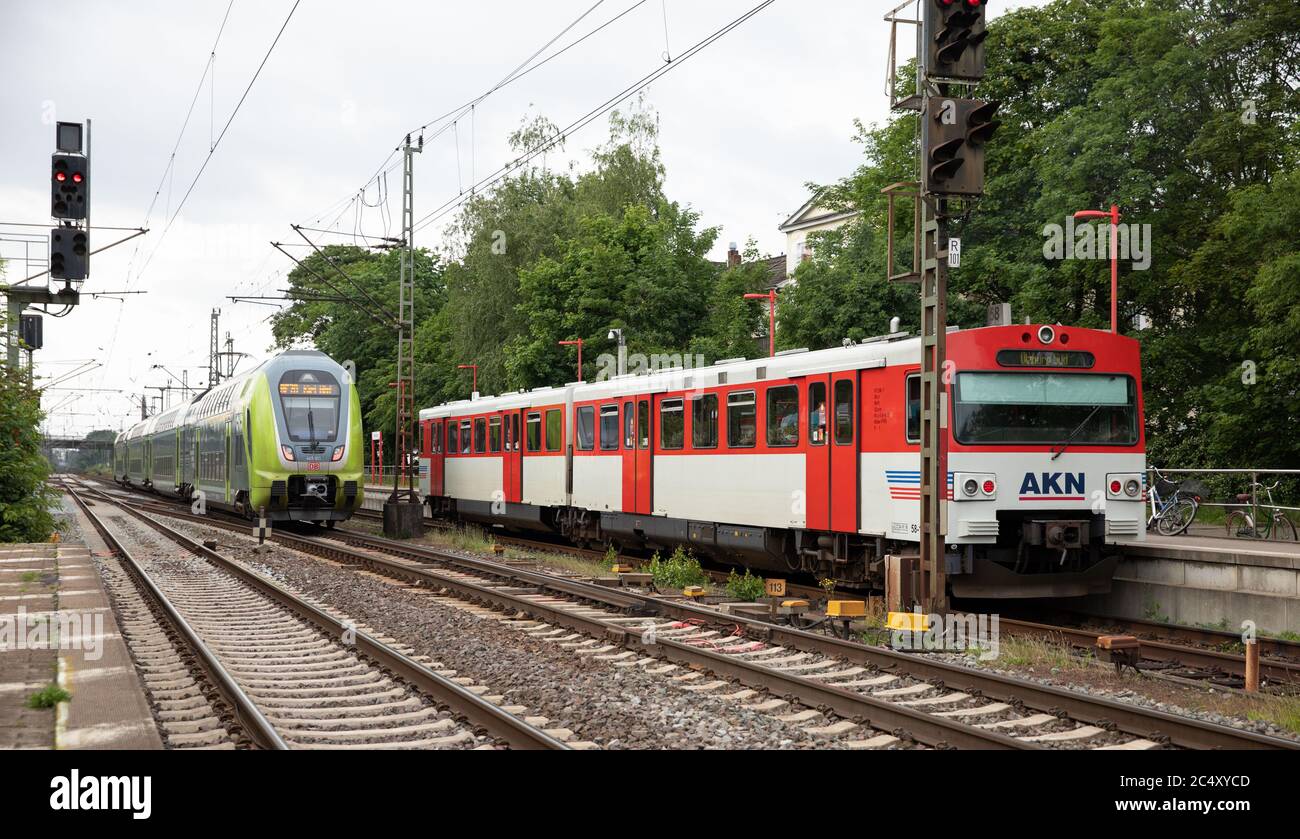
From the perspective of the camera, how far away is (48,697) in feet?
23.4

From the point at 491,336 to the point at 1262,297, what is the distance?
30.8 meters

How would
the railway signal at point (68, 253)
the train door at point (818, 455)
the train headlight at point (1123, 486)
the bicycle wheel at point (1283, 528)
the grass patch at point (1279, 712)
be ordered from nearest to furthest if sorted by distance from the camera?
the grass patch at point (1279, 712), the train headlight at point (1123, 486), the train door at point (818, 455), the railway signal at point (68, 253), the bicycle wheel at point (1283, 528)

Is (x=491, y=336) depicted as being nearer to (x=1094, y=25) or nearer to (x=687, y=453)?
(x=1094, y=25)

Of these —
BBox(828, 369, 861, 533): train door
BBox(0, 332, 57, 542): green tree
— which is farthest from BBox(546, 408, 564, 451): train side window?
BBox(828, 369, 861, 533): train door

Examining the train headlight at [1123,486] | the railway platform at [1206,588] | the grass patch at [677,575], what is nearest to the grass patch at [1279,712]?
the railway platform at [1206,588]

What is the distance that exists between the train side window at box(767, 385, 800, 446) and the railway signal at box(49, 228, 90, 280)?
958 cm

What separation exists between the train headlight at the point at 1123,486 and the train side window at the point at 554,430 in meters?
11.5

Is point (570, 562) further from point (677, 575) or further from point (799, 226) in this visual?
point (799, 226)

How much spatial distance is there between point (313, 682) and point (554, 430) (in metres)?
13.9

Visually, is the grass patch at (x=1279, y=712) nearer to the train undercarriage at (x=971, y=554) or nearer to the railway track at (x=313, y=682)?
the train undercarriage at (x=971, y=554)

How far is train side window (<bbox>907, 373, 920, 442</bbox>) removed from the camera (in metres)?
12.9

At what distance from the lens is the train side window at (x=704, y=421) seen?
17328 mm

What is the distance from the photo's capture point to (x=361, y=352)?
66.1m
